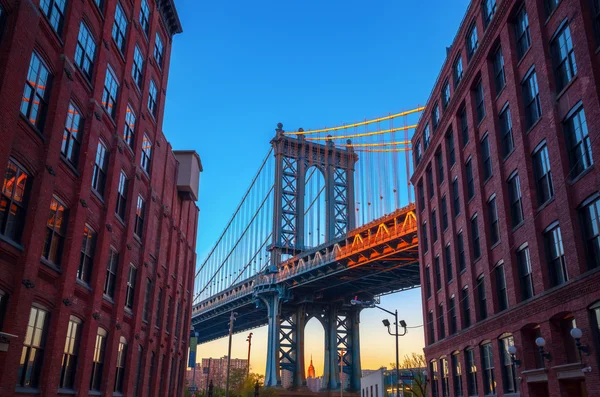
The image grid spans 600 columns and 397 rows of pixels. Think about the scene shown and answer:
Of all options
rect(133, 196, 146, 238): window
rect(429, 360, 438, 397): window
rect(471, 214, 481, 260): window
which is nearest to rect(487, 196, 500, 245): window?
rect(471, 214, 481, 260): window

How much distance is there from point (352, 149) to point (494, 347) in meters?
71.9

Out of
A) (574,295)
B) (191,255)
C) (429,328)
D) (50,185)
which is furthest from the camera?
(191,255)

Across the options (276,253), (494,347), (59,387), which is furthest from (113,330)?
(276,253)

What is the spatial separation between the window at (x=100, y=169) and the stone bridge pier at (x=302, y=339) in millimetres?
58331

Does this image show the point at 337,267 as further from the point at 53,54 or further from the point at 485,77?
the point at 53,54

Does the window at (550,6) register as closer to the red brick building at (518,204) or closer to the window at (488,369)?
the red brick building at (518,204)

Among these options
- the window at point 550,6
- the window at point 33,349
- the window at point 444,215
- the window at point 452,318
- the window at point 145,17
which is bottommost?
the window at point 33,349

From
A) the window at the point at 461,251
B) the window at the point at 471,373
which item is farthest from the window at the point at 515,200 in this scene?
the window at the point at 471,373

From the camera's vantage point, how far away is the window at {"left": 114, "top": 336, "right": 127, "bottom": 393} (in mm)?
25734

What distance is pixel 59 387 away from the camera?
19.8 meters

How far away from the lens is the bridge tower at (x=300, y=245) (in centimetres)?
8203

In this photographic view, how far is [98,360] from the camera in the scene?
23500mm

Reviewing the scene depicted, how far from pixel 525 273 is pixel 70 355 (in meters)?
18.0

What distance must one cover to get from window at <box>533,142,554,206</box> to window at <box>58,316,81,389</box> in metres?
18.1
